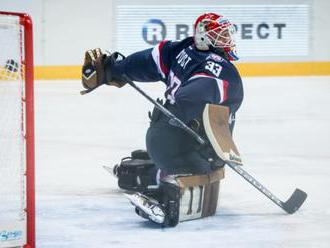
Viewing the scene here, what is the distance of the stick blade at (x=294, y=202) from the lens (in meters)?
3.06

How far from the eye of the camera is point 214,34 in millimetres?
2973

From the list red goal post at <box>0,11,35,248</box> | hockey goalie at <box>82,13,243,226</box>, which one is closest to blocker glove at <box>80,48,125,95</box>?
hockey goalie at <box>82,13,243,226</box>

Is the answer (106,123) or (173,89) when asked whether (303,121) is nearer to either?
(106,123)

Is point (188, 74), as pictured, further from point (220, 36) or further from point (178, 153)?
point (178, 153)

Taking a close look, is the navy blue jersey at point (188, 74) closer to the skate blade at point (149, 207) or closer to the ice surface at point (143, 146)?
the skate blade at point (149, 207)

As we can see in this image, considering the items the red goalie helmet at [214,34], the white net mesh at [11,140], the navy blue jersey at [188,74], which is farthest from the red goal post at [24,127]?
the red goalie helmet at [214,34]

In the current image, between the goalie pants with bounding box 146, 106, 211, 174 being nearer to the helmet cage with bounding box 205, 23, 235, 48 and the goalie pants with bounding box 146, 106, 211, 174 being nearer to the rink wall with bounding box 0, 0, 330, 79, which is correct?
the helmet cage with bounding box 205, 23, 235, 48

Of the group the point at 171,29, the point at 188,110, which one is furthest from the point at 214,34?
the point at 171,29

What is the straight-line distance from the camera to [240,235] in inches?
108

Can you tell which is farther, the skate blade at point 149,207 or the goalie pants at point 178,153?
the goalie pants at point 178,153

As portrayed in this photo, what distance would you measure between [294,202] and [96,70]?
909 mm

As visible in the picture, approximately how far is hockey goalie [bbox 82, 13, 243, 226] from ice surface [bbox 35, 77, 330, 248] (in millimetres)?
98

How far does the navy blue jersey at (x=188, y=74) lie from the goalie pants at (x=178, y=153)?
0.24 feet

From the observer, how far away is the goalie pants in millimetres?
2957
